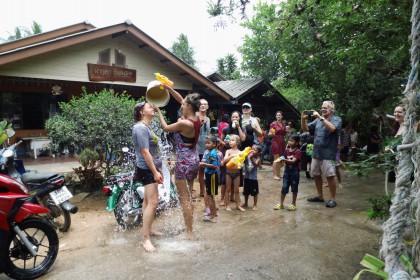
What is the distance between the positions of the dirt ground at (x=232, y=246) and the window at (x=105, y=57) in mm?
5684

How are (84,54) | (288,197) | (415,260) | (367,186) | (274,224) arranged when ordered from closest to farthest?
(415,260), (274,224), (288,197), (367,186), (84,54)

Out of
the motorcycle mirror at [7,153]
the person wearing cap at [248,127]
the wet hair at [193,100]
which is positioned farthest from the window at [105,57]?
the wet hair at [193,100]

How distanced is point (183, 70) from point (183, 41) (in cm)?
2714

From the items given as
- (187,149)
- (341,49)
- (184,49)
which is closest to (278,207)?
(187,149)

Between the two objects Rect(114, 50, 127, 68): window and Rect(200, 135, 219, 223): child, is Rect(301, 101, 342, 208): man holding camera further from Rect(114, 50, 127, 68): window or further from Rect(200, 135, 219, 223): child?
Rect(114, 50, 127, 68): window

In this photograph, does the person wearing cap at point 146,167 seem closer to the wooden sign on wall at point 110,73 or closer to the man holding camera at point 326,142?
the man holding camera at point 326,142

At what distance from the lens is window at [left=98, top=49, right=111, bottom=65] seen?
9272mm

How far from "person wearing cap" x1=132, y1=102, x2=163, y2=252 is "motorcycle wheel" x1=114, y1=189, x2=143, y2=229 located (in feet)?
2.04

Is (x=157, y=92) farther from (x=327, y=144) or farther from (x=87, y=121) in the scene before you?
(x=327, y=144)

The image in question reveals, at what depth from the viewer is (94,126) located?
516 centimetres

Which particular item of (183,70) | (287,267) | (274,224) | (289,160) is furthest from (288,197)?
(183,70)

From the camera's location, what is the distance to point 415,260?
1153 millimetres

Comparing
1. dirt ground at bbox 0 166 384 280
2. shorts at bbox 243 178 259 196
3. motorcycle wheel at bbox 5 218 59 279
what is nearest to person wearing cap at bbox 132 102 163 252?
dirt ground at bbox 0 166 384 280

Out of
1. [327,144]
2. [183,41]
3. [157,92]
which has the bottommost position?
[327,144]
